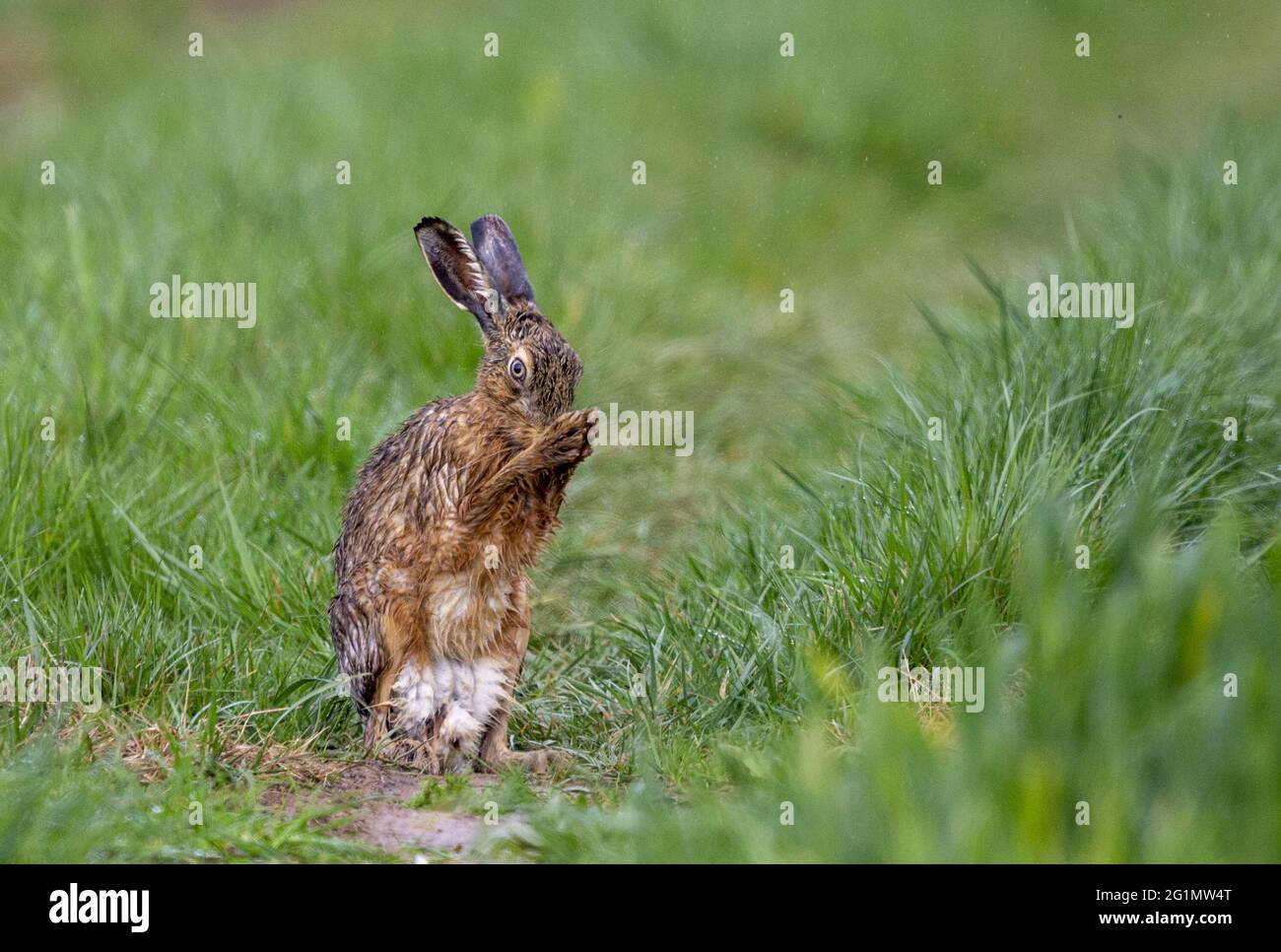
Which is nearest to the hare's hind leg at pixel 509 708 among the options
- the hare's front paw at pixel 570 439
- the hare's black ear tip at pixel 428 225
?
the hare's front paw at pixel 570 439

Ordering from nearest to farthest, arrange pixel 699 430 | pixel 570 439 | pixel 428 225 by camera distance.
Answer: pixel 570 439 < pixel 428 225 < pixel 699 430

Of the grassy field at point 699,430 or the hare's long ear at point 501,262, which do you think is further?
the hare's long ear at point 501,262

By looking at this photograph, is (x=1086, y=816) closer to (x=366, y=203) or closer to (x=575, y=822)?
(x=575, y=822)

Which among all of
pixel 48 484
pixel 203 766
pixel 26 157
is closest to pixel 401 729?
pixel 203 766

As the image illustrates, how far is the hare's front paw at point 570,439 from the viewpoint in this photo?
5020 mm

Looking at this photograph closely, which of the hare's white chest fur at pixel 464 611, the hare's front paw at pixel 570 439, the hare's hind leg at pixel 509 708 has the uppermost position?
the hare's front paw at pixel 570 439

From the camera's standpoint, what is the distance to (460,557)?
199 inches

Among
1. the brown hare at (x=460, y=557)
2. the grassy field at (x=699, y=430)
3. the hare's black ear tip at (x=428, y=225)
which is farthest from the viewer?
the hare's black ear tip at (x=428, y=225)

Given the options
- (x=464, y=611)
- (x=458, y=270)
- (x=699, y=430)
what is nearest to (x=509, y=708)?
(x=464, y=611)

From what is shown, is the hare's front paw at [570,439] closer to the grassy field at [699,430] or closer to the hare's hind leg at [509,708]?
the hare's hind leg at [509,708]

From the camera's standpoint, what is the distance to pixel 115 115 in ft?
34.5

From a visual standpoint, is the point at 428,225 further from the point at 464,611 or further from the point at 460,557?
the point at 464,611

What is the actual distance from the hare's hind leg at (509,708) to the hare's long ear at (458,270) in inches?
35.0

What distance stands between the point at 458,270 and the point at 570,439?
0.74 m
